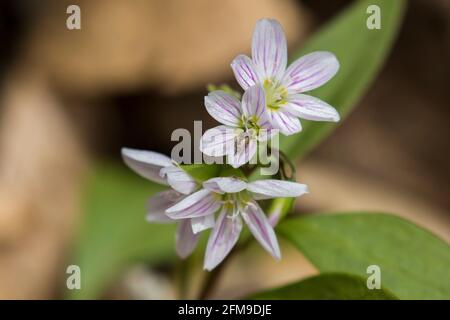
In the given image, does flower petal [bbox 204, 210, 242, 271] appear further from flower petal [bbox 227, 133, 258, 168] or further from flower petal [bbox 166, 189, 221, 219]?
flower petal [bbox 227, 133, 258, 168]

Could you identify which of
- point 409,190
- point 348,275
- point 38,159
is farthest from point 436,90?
point 348,275

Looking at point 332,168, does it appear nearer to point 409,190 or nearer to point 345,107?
point 409,190

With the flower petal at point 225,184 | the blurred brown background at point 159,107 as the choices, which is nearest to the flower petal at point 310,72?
the flower petal at point 225,184

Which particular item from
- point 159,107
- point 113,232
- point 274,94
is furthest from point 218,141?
point 159,107

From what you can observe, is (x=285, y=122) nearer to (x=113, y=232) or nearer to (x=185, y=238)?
(x=185, y=238)

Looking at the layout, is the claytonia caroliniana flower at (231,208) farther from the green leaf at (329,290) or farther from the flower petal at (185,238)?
the green leaf at (329,290)

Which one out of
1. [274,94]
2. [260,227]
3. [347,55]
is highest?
[347,55]
